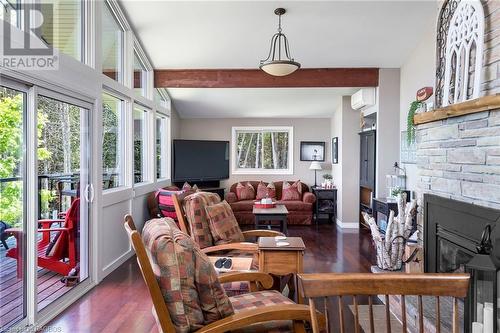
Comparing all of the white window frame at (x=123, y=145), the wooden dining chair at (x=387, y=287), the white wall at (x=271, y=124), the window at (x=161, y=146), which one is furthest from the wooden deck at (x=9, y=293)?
the white wall at (x=271, y=124)

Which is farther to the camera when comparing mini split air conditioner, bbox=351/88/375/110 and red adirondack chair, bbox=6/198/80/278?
mini split air conditioner, bbox=351/88/375/110

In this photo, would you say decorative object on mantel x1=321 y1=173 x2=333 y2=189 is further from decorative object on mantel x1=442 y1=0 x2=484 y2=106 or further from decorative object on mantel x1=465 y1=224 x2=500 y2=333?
decorative object on mantel x1=465 y1=224 x2=500 y2=333

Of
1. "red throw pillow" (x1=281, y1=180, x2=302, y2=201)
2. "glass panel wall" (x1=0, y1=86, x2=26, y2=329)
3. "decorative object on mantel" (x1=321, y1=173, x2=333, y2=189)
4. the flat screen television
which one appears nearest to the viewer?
"glass panel wall" (x1=0, y1=86, x2=26, y2=329)

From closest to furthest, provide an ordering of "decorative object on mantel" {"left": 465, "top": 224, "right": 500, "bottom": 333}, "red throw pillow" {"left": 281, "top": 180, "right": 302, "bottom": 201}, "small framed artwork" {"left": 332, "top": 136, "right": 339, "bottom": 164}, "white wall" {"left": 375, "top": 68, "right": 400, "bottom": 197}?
"decorative object on mantel" {"left": 465, "top": 224, "right": 500, "bottom": 333} < "white wall" {"left": 375, "top": 68, "right": 400, "bottom": 197} < "small framed artwork" {"left": 332, "top": 136, "right": 339, "bottom": 164} < "red throw pillow" {"left": 281, "top": 180, "right": 302, "bottom": 201}

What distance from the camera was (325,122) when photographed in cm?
805

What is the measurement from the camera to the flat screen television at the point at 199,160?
22.9ft

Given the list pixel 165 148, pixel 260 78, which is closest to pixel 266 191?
pixel 165 148

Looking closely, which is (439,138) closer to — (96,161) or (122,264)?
(96,161)

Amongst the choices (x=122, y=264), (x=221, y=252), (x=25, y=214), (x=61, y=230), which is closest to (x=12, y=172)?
(x=25, y=214)

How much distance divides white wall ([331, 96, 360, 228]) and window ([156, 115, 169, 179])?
3434 mm

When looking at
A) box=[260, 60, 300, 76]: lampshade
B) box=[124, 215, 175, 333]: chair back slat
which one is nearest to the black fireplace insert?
box=[124, 215, 175, 333]: chair back slat

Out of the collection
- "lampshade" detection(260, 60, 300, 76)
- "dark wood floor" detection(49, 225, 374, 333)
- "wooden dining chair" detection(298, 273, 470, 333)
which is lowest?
"dark wood floor" detection(49, 225, 374, 333)

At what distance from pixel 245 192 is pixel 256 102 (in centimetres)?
194

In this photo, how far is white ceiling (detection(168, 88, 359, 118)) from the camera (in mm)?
6555
